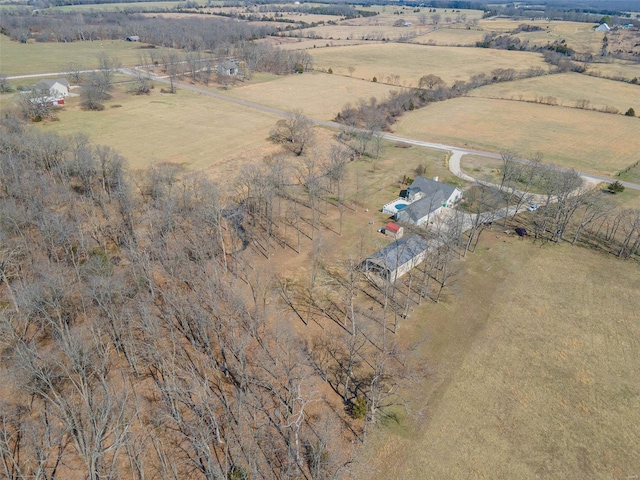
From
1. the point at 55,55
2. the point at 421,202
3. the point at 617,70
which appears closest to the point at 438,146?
the point at 421,202

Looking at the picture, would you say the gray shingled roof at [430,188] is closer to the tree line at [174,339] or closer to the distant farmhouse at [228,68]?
the tree line at [174,339]

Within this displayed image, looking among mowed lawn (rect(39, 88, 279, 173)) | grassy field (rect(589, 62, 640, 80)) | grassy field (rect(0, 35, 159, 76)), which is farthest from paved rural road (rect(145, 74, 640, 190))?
grassy field (rect(589, 62, 640, 80))

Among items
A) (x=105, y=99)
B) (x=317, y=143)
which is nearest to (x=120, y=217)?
(x=317, y=143)

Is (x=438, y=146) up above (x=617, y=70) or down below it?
→ below

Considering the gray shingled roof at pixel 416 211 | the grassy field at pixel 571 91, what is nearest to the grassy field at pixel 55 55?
the gray shingled roof at pixel 416 211

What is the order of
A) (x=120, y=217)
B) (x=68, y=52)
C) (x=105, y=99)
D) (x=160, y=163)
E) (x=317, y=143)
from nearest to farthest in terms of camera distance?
(x=120, y=217)
(x=160, y=163)
(x=317, y=143)
(x=105, y=99)
(x=68, y=52)

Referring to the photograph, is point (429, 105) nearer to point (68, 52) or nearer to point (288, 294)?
point (288, 294)

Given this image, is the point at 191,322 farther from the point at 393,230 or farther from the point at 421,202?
the point at 421,202
